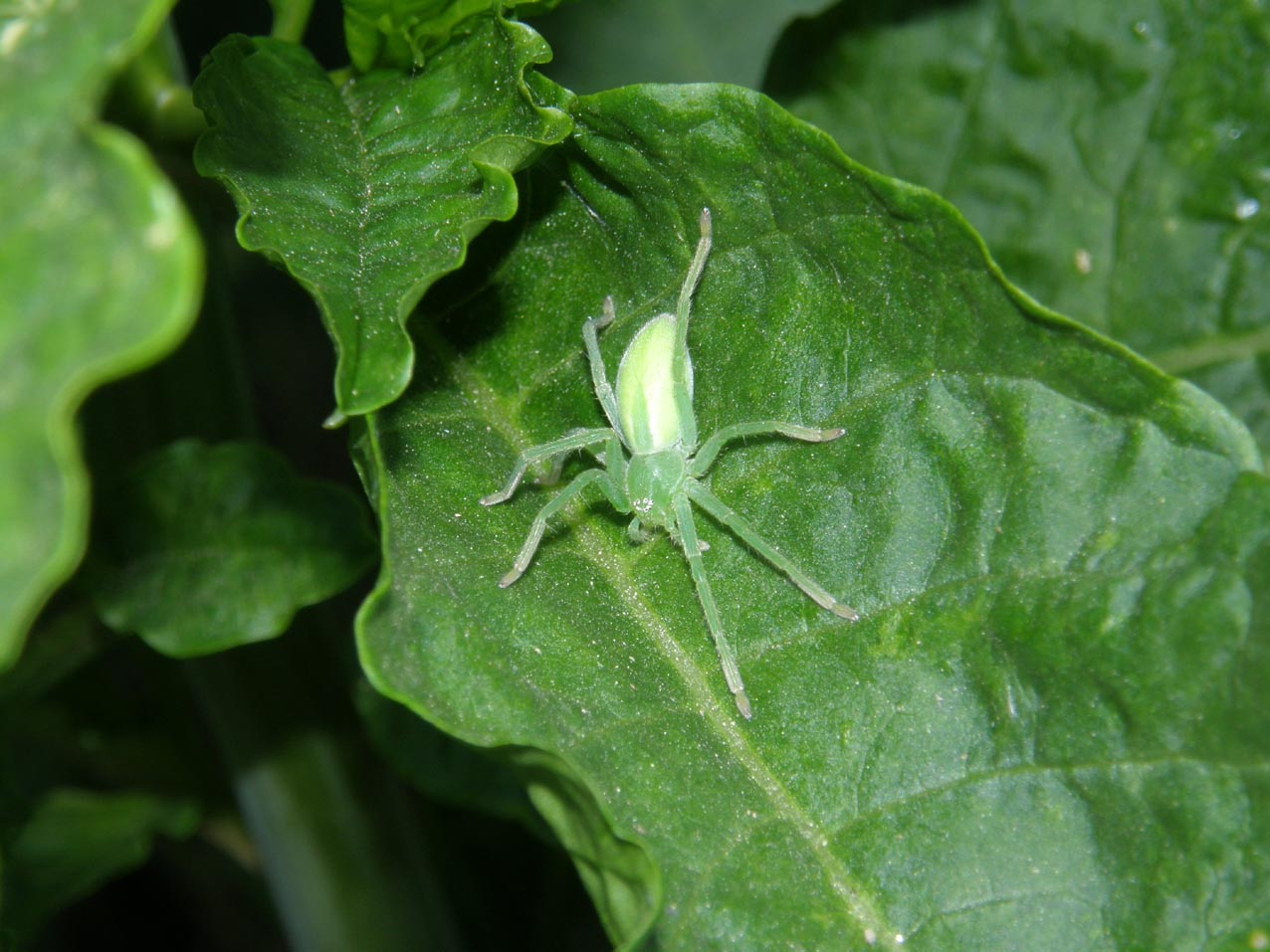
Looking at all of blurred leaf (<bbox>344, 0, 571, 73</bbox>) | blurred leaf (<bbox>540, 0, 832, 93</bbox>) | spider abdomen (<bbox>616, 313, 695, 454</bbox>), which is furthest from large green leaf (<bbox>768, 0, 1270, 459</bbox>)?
blurred leaf (<bbox>344, 0, 571, 73</bbox>)

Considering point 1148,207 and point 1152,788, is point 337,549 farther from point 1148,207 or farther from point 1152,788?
point 1148,207

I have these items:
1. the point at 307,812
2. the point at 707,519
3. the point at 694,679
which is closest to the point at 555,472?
the point at 707,519

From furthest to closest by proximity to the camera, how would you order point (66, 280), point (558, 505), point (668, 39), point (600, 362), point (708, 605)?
point (668, 39) → point (600, 362) → point (558, 505) → point (708, 605) → point (66, 280)

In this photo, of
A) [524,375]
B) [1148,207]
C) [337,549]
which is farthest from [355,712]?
[1148,207]

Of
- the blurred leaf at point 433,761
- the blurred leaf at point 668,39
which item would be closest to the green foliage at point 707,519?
the blurred leaf at point 433,761

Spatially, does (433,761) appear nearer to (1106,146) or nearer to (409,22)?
(409,22)

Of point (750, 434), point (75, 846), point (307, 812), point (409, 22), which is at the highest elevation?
point (409, 22)
